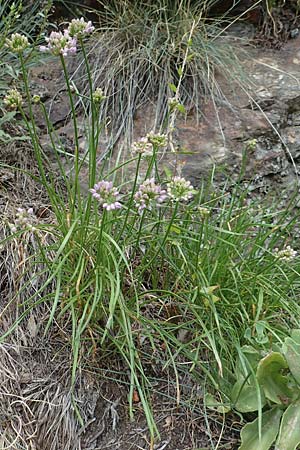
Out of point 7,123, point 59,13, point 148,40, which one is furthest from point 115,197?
point 59,13

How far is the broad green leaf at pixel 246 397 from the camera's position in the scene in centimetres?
175

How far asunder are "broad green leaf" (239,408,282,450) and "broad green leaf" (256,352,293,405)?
4 centimetres

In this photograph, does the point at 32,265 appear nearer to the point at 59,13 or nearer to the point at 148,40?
the point at 148,40

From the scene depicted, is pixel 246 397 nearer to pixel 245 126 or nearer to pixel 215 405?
pixel 215 405

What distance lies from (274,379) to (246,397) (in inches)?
3.9

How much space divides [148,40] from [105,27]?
26 cm

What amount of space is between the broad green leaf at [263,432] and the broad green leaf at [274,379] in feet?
0.14

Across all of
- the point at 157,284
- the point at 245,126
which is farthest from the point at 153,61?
the point at 157,284

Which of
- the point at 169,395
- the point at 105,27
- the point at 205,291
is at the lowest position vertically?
the point at 169,395

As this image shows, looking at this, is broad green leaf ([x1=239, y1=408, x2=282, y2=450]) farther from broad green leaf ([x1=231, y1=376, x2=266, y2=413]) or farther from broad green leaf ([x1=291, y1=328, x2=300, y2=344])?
broad green leaf ([x1=291, y1=328, x2=300, y2=344])

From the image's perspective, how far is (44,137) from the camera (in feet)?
8.63

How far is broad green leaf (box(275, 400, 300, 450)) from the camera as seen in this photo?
1650 millimetres

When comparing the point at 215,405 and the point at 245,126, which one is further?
the point at 245,126

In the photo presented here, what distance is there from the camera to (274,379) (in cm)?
177
